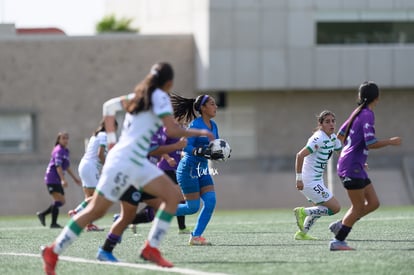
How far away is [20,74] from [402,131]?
14.4 meters

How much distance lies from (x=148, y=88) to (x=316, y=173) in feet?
16.9

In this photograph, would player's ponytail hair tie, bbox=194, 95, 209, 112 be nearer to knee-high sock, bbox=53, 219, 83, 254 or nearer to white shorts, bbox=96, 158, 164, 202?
white shorts, bbox=96, 158, 164, 202

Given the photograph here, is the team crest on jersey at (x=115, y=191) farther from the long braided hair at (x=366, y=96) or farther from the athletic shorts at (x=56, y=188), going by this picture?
the athletic shorts at (x=56, y=188)

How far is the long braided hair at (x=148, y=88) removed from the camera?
11031 millimetres

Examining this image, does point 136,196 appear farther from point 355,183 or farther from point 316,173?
point 316,173

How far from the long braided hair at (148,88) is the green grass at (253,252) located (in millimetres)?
1506

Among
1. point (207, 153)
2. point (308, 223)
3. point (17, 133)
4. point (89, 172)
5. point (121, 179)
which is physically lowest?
point (17, 133)

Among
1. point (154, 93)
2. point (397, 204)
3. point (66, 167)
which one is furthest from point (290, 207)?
point (154, 93)

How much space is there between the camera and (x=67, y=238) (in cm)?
1095

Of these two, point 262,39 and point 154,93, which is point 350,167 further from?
point 262,39

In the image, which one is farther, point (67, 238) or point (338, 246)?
point (338, 246)

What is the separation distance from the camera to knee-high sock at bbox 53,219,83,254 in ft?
35.8

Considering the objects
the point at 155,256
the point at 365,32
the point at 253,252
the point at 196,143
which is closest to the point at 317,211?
the point at 196,143

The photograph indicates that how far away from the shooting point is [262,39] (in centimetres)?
4334
